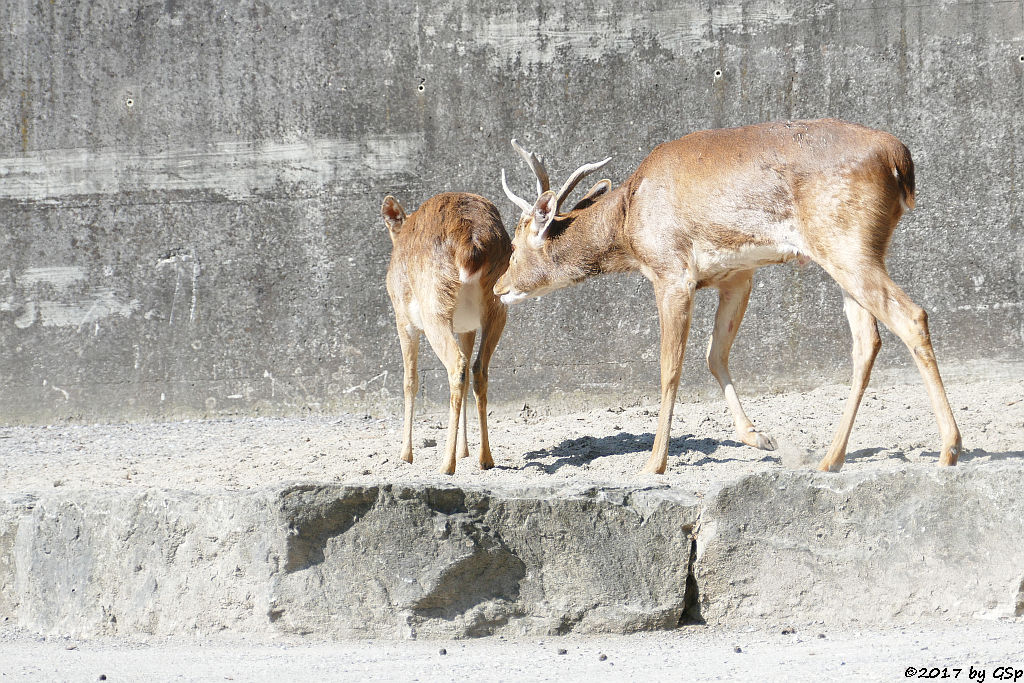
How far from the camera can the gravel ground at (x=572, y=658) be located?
3.05 metres

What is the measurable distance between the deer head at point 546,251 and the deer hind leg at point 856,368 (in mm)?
1601

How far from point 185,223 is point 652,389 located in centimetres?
Result: 405

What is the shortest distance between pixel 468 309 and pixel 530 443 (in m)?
1.18

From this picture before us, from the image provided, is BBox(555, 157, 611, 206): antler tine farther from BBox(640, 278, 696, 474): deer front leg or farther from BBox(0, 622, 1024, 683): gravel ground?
BBox(0, 622, 1024, 683): gravel ground

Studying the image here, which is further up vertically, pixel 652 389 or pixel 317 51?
pixel 317 51

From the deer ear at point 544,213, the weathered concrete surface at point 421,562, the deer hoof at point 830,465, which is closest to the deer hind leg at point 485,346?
the deer ear at point 544,213

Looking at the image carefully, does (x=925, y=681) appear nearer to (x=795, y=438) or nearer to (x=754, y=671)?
(x=754, y=671)

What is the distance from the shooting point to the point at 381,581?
3623 millimetres

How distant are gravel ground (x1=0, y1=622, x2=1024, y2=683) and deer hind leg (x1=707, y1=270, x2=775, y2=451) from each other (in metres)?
2.60

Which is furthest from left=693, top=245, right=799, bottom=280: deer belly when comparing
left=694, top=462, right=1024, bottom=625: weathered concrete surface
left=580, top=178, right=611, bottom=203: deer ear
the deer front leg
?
left=694, top=462, right=1024, bottom=625: weathered concrete surface

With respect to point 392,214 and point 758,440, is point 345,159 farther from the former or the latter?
point 758,440

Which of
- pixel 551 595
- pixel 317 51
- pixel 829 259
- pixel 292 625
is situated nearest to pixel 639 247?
pixel 829 259

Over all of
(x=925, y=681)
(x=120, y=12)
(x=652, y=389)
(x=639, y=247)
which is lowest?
(x=652, y=389)

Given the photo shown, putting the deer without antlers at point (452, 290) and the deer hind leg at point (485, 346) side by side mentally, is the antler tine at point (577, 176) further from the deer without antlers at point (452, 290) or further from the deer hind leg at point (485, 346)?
the deer hind leg at point (485, 346)
